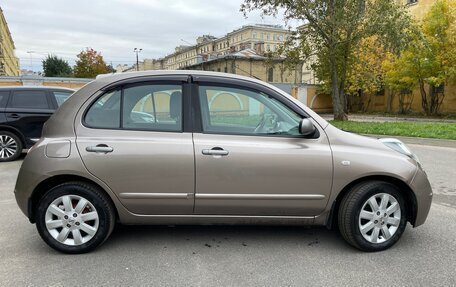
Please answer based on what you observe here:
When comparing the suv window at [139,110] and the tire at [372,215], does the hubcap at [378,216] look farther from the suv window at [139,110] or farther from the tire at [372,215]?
the suv window at [139,110]

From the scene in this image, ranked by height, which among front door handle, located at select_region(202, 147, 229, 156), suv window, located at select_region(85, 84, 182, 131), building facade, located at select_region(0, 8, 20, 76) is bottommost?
front door handle, located at select_region(202, 147, 229, 156)

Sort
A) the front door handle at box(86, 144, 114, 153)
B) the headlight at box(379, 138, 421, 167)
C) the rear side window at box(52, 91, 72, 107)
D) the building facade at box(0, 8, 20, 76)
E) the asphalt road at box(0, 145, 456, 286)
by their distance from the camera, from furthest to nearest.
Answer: the building facade at box(0, 8, 20, 76) → the rear side window at box(52, 91, 72, 107) → the headlight at box(379, 138, 421, 167) → the front door handle at box(86, 144, 114, 153) → the asphalt road at box(0, 145, 456, 286)

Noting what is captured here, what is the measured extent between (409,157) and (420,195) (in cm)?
38

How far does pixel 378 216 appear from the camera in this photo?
3.34 metres

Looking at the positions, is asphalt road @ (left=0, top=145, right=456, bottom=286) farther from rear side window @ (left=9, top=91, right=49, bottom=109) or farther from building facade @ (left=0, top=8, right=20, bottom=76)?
building facade @ (left=0, top=8, right=20, bottom=76)

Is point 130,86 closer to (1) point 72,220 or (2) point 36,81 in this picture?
(1) point 72,220

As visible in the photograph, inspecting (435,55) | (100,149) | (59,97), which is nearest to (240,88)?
(100,149)

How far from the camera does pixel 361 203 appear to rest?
3.29 m

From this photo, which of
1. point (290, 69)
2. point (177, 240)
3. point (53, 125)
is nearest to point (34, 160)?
point (53, 125)

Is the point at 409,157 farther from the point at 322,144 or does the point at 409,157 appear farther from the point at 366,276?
the point at 366,276

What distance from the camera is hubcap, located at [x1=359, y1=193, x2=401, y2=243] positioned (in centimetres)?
333

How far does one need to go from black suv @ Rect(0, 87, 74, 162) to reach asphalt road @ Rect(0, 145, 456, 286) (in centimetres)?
435

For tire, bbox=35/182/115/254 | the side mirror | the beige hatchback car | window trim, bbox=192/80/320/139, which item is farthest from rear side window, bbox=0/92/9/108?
the side mirror

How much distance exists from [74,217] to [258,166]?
5.78 feet
